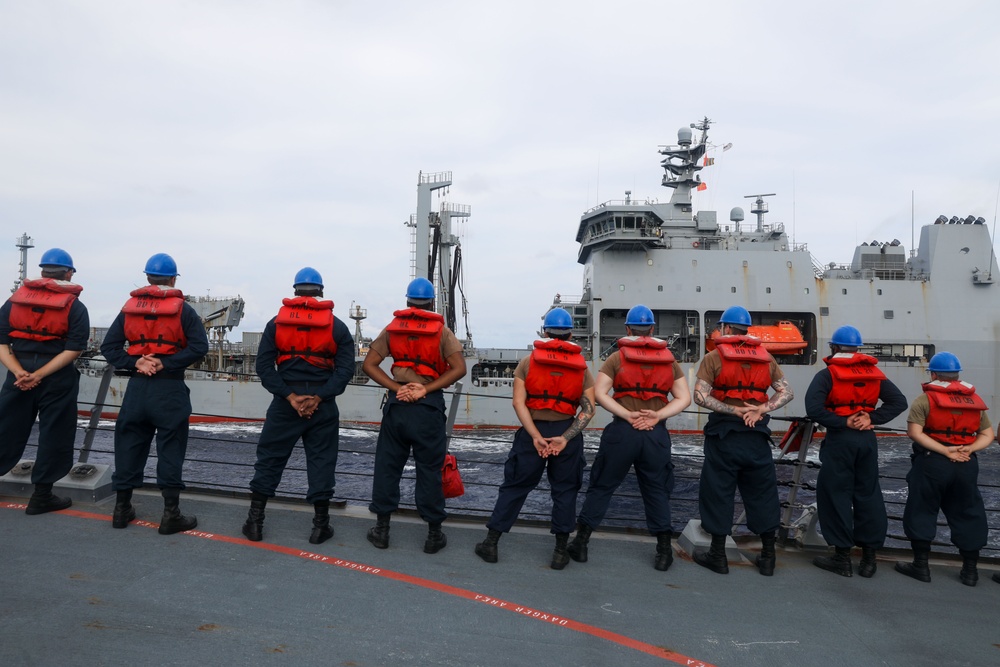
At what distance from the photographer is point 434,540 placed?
346 cm

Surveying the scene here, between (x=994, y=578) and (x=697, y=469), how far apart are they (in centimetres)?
1328

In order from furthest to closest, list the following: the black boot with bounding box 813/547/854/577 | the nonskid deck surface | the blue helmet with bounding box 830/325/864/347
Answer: the blue helmet with bounding box 830/325/864/347, the black boot with bounding box 813/547/854/577, the nonskid deck surface

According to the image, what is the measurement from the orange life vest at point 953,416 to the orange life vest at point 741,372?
1.06m

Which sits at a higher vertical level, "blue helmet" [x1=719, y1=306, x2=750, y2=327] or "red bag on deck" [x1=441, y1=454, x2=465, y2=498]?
"blue helmet" [x1=719, y1=306, x2=750, y2=327]

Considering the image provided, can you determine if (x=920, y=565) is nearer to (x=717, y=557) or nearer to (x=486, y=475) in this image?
(x=717, y=557)

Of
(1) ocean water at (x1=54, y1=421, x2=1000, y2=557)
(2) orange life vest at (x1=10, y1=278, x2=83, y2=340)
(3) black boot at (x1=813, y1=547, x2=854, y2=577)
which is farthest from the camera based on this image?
(1) ocean water at (x1=54, y1=421, x2=1000, y2=557)

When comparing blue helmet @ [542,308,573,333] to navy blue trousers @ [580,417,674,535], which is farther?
blue helmet @ [542,308,573,333]

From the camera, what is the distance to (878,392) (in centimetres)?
372

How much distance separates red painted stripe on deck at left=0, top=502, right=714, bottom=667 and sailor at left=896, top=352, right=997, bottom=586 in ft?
7.19

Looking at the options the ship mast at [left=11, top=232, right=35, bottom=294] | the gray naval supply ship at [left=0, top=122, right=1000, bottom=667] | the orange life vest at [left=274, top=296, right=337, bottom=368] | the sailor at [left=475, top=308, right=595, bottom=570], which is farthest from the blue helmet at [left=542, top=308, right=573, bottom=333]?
the ship mast at [left=11, top=232, right=35, bottom=294]

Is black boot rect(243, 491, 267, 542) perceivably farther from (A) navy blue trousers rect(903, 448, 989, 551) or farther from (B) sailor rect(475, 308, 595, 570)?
(A) navy blue trousers rect(903, 448, 989, 551)

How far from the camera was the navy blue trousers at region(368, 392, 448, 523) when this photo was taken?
11.3 ft

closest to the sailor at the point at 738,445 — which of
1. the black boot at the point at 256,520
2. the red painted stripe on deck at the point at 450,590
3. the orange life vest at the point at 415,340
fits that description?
the red painted stripe on deck at the point at 450,590

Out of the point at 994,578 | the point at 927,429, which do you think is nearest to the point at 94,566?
the point at 927,429
